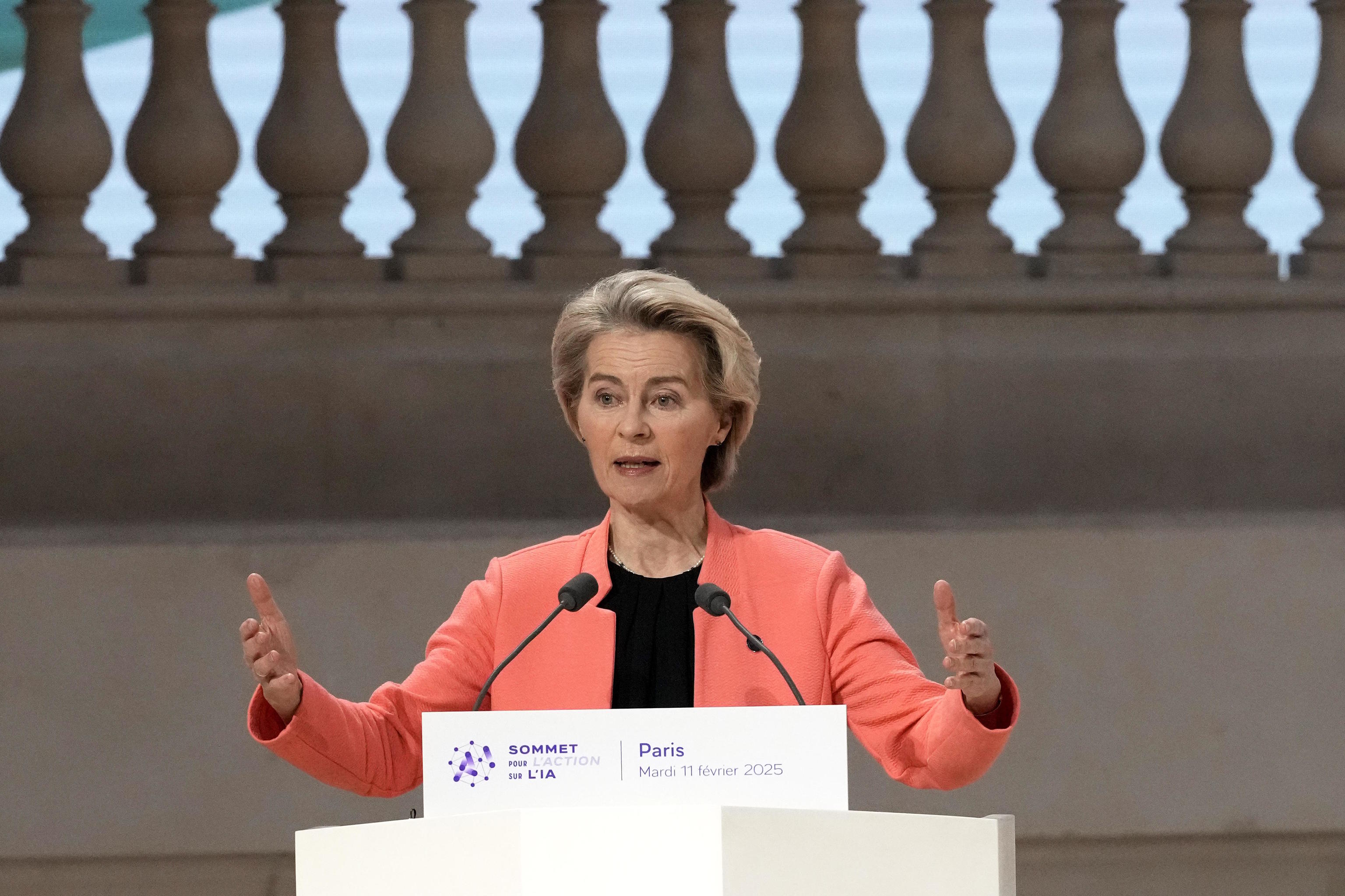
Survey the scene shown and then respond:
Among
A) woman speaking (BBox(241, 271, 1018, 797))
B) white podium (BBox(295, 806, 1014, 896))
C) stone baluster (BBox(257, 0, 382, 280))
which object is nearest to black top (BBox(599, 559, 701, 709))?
woman speaking (BBox(241, 271, 1018, 797))

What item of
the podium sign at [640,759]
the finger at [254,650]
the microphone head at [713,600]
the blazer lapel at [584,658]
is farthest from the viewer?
the blazer lapel at [584,658]

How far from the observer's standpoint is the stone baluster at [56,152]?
3.12 metres

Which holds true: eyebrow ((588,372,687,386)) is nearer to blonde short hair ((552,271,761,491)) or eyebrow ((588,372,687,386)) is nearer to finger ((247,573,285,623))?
blonde short hair ((552,271,761,491))

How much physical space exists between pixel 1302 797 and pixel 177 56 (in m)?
2.15

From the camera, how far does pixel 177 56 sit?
3.15 meters

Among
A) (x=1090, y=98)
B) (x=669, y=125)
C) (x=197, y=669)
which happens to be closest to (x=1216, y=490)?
(x=1090, y=98)

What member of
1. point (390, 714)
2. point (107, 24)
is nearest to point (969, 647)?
point (390, 714)

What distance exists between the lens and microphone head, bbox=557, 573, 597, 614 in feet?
6.53

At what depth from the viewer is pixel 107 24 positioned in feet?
10.9

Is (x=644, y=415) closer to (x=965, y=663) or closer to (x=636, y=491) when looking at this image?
(x=636, y=491)

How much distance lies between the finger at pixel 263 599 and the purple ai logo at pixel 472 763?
23 cm

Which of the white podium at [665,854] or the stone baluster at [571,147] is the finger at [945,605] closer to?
the white podium at [665,854]

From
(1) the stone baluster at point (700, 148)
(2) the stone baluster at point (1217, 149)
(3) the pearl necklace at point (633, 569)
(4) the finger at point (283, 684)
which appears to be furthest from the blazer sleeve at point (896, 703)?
(2) the stone baluster at point (1217, 149)

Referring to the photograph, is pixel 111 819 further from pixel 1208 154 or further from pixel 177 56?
pixel 1208 154
